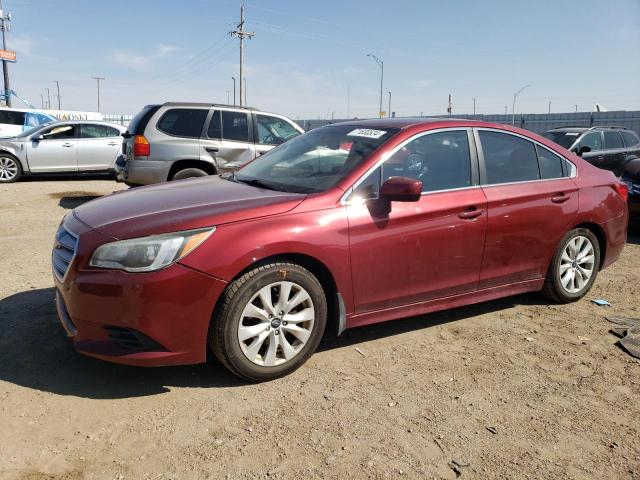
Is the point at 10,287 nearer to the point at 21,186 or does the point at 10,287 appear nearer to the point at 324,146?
the point at 324,146

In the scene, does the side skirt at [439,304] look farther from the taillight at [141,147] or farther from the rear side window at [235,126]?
the taillight at [141,147]

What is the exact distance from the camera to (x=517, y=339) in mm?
4094

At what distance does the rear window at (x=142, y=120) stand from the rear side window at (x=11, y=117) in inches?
476

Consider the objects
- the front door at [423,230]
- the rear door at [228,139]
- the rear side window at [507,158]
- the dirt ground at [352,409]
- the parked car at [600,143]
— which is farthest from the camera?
the parked car at [600,143]

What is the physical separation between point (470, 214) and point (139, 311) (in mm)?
2422

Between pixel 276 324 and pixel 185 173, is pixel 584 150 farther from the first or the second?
pixel 276 324

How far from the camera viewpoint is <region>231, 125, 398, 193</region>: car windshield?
374 cm

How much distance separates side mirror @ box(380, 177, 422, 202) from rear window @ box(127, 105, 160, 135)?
6.12 m

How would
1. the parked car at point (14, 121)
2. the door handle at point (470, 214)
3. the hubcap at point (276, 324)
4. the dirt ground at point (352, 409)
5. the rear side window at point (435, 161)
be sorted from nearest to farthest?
the dirt ground at point (352, 409), the hubcap at point (276, 324), the rear side window at point (435, 161), the door handle at point (470, 214), the parked car at point (14, 121)

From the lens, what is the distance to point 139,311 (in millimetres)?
2902

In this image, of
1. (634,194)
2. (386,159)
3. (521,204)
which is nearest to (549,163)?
(521,204)

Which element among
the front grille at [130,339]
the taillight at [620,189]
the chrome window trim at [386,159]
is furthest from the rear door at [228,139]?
the front grille at [130,339]

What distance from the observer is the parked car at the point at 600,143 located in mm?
11062

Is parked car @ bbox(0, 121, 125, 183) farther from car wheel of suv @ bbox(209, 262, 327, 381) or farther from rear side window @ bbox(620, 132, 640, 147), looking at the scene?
rear side window @ bbox(620, 132, 640, 147)
